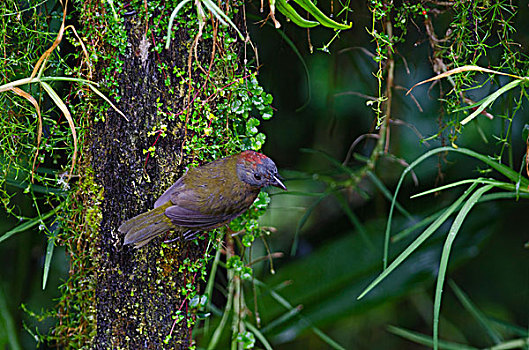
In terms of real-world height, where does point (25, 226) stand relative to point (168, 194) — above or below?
below

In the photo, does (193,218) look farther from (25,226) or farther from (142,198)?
(25,226)

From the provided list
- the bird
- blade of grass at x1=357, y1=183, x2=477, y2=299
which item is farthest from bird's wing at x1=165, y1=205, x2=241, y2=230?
blade of grass at x1=357, y1=183, x2=477, y2=299

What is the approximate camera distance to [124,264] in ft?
2.47

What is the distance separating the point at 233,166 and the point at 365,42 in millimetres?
704

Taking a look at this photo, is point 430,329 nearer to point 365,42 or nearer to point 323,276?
point 323,276

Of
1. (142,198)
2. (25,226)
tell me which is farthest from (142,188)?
(25,226)

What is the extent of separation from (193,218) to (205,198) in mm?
33

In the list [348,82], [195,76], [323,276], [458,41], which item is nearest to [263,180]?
[195,76]

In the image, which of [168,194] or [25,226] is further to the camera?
[25,226]

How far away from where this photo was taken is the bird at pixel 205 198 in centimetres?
71

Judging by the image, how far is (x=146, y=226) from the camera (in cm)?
71

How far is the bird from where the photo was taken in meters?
0.71

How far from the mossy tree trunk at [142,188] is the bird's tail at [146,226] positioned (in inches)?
1.4

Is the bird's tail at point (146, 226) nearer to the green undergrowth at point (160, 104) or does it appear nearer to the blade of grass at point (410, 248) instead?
the green undergrowth at point (160, 104)
